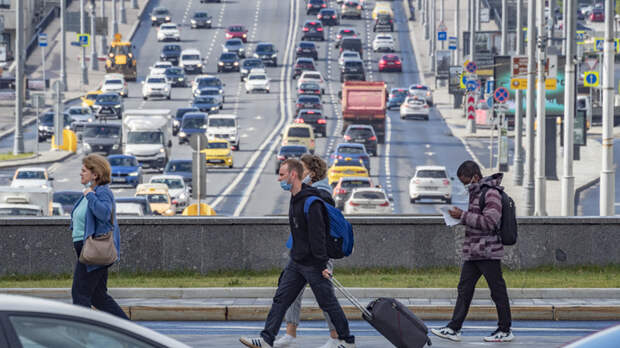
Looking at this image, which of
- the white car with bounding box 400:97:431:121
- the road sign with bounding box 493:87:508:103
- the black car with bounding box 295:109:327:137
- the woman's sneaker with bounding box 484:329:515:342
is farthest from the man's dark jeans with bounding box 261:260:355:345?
the white car with bounding box 400:97:431:121

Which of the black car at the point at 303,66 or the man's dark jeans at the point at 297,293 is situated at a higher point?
the black car at the point at 303,66

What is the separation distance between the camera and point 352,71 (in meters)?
90.2

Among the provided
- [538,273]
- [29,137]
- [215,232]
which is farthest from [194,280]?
[29,137]

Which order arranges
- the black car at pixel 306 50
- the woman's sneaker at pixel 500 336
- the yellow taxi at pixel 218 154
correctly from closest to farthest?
the woman's sneaker at pixel 500 336, the yellow taxi at pixel 218 154, the black car at pixel 306 50

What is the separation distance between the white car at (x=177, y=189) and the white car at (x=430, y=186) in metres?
8.15

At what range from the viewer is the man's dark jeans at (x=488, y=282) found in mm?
12297

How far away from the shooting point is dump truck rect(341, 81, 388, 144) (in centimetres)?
6894

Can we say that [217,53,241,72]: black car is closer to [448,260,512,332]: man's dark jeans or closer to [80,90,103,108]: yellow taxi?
[80,90,103,108]: yellow taxi

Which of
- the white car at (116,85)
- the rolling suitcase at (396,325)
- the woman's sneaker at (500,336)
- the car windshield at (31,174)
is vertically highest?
the white car at (116,85)

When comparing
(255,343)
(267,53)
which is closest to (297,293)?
(255,343)

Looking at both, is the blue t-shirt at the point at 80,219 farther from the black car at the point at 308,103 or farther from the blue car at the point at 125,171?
the black car at the point at 308,103

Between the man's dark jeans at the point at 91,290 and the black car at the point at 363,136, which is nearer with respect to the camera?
the man's dark jeans at the point at 91,290

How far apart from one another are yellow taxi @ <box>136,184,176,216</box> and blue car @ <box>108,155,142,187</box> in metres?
7.11

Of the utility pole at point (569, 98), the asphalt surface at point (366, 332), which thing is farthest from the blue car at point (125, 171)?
the asphalt surface at point (366, 332)
